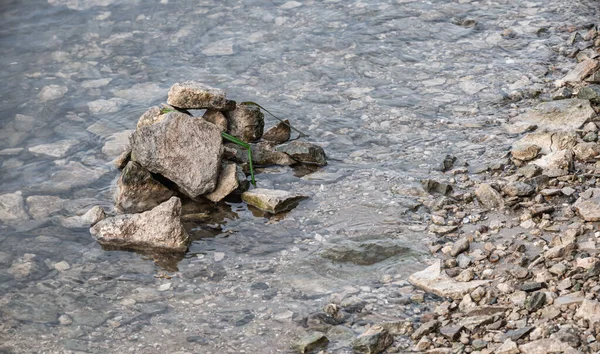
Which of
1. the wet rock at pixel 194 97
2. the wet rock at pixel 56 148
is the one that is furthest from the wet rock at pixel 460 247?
the wet rock at pixel 56 148

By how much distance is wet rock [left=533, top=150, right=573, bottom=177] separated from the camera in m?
4.05

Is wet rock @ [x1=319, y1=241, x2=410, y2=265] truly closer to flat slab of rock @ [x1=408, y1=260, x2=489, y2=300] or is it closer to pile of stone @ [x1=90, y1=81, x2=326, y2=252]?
flat slab of rock @ [x1=408, y1=260, x2=489, y2=300]

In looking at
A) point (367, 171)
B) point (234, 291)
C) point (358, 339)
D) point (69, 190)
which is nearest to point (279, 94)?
point (367, 171)

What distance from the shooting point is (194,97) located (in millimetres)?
4559

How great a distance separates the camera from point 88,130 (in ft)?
17.4

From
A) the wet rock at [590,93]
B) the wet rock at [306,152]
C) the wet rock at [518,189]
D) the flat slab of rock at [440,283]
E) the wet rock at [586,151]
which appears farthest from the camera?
the wet rock at [590,93]

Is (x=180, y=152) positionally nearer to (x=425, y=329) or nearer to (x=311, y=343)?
(x=311, y=343)

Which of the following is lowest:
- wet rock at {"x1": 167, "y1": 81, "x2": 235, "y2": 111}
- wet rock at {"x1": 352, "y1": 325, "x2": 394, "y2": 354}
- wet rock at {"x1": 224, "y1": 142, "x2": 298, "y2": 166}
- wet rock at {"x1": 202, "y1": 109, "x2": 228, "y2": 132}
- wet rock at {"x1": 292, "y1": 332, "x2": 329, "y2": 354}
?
wet rock at {"x1": 292, "y1": 332, "x2": 329, "y2": 354}

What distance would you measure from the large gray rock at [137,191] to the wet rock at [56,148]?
94cm

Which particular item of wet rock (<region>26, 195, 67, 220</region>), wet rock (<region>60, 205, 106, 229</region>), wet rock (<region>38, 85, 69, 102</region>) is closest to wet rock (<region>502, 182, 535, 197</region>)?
wet rock (<region>60, 205, 106, 229</region>)

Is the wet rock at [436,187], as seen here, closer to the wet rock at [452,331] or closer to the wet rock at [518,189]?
the wet rock at [518,189]

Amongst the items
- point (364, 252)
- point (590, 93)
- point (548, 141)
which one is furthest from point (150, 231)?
point (590, 93)

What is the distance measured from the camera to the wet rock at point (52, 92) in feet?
18.9

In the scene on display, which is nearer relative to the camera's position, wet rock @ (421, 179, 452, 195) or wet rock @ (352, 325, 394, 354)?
wet rock @ (352, 325, 394, 354)
